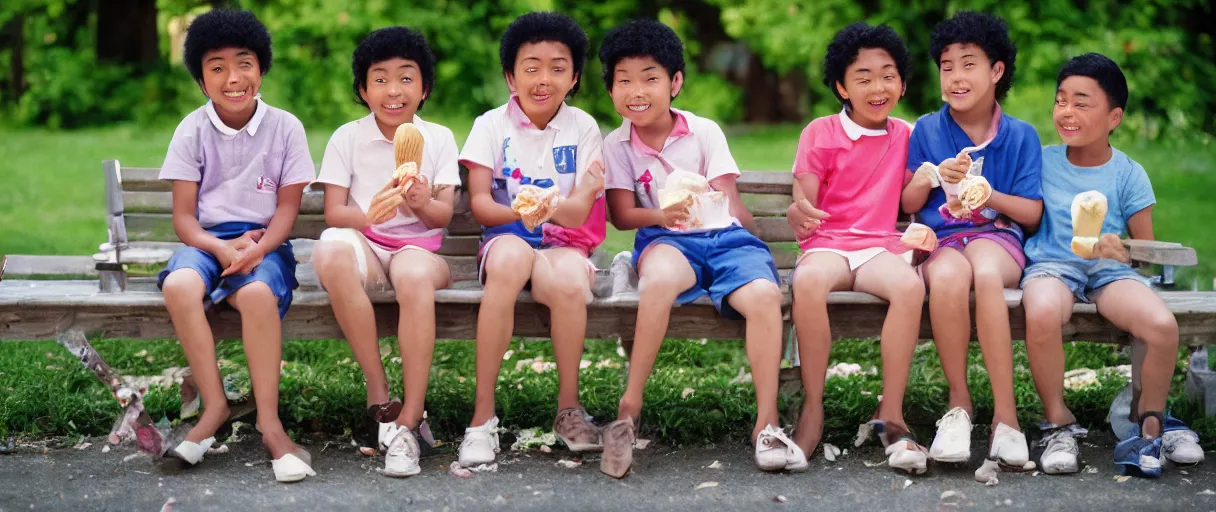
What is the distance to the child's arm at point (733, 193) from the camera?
4.07 m

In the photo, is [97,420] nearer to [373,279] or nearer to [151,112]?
[373,279]

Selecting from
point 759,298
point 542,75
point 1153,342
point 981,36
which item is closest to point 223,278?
point 542,75

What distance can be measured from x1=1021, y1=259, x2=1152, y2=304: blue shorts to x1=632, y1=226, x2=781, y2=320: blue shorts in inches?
31.6

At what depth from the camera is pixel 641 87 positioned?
398 centimetres

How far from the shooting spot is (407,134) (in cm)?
384

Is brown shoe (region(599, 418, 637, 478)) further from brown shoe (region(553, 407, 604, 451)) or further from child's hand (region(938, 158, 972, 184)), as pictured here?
child's hand (region(938, 158, 972, 184))

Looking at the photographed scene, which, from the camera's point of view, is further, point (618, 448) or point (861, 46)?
point (861, 46)

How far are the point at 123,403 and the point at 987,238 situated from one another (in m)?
2.61

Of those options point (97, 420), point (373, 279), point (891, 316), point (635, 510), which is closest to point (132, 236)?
point (97, 420)

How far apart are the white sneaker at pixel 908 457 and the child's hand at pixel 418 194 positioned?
5.06 feet

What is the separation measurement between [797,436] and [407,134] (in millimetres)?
1449

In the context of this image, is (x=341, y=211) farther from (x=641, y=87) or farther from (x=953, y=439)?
(x=953, y=439)

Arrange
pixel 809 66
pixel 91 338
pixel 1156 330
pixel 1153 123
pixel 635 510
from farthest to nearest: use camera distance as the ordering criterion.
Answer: pixel 809 66, pixel 1153 123, pixel 91 338, pixel 1156 330, pixel 635 510

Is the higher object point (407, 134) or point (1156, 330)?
point (407, 134)
